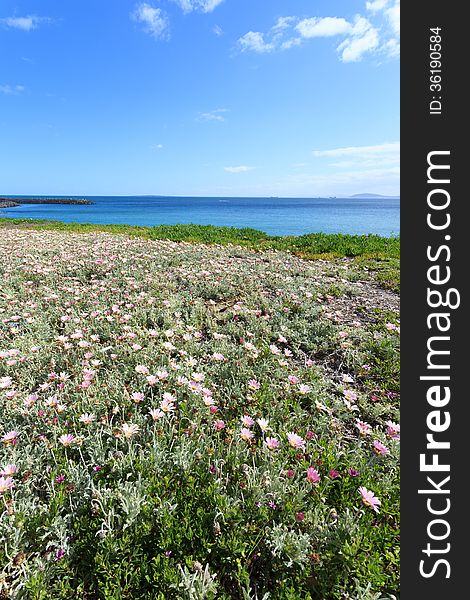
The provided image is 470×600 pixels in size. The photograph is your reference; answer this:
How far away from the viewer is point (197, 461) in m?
2.49

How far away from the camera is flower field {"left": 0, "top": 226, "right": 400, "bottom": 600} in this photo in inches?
71.2

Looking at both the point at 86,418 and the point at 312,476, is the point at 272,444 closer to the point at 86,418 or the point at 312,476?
the point at 312,476

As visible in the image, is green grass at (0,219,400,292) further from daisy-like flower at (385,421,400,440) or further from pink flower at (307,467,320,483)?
pink flower at (307,467,320,483)

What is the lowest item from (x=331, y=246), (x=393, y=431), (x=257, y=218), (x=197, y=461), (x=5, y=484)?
(x=393, y=431)

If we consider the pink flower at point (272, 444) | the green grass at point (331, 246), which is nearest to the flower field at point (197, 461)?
the pink flower at point (272, 444)

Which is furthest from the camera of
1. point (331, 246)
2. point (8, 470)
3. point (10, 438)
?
point (331, 246)

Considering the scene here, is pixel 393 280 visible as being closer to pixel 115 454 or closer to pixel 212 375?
pixel 212 375

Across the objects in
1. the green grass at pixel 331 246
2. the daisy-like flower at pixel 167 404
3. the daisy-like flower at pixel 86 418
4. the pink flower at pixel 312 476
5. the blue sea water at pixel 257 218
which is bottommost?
the pink flower at pixel 312 476

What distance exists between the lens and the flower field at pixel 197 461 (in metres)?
1.81

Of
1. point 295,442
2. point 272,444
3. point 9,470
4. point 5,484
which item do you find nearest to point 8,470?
point 9,470

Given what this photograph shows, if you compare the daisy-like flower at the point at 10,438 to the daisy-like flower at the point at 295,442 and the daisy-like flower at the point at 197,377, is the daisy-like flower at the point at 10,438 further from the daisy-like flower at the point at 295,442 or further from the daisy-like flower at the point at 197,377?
the daisy-like flower at the point at 295,442

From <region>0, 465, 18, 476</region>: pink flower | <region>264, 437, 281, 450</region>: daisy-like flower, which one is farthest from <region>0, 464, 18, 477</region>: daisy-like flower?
<region>264, 437, 281, 450</region>: daisy-like flower

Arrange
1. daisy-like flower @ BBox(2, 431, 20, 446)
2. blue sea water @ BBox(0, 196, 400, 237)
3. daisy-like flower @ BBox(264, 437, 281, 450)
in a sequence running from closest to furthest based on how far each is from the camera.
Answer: daisy-like flower @ BBox(2, 431, 20, 446) < daisy-like flower @ BBox(264, 437, 281, 450) < blue sea water @ BBox(0, 196, 400, 237)

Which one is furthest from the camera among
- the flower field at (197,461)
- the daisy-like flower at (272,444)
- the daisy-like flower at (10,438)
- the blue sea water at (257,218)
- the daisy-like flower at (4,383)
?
the blue sea water at (257,218)
